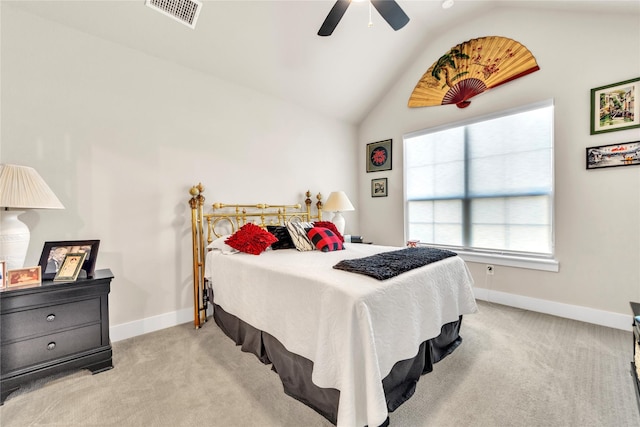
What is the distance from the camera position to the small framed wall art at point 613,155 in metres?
2.40

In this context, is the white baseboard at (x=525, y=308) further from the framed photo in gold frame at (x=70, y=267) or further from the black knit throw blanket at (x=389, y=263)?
the black knit throw blanket at (x=389, y=263)

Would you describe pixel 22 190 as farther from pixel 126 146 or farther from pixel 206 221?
pixel 206 221

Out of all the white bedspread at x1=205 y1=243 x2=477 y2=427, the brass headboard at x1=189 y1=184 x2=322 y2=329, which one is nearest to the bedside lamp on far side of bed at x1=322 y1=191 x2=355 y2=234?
the brass headboard at x1=189 y1=184 x2=322 y2=329

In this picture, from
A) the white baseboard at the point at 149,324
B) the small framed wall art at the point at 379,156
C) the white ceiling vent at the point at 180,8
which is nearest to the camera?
the white ceiling vent at the point at 180,8

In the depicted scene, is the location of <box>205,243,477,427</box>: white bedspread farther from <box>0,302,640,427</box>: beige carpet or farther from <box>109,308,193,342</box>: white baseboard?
<box>109,308,193,342</box>: white baseboard

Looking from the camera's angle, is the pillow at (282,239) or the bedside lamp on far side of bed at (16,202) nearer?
the bedside lamp on far side of bed at (16,202)

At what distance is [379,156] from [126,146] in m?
3.38

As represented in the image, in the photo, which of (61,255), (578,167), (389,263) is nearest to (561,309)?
(578,167)

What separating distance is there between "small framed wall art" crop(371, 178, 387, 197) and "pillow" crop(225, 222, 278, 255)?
2.34 m

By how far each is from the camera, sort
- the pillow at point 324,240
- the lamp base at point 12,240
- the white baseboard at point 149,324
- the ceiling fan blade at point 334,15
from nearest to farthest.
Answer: the lamp base at point 12,240 → the ceiling fan blade at point 334,15 → the white baseboard at point 149,324 → the pillow at point 324,240

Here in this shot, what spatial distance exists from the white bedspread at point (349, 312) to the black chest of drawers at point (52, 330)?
3.03 feet

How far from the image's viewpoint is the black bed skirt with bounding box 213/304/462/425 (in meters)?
1.47

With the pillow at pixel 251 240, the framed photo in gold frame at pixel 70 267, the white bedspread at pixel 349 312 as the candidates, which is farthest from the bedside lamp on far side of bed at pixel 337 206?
the framed photo in gold frame at pixel 70 267

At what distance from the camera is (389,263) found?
71.0 inches
